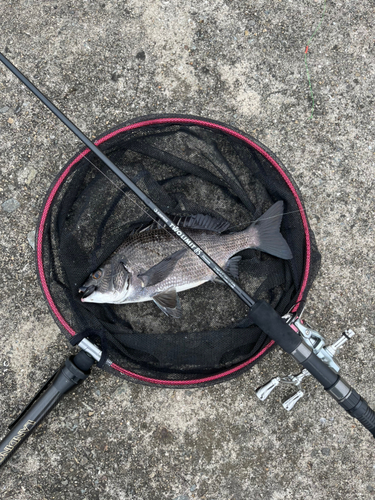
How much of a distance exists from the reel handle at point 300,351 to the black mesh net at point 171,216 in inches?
13.7

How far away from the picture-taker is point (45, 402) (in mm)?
2203

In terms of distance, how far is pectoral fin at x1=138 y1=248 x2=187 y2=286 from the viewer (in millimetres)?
2219

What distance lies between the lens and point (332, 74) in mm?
2625

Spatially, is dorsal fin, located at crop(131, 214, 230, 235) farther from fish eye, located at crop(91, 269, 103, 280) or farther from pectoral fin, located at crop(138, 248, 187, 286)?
fish eye, located at crop(91, 269, 103, 280)

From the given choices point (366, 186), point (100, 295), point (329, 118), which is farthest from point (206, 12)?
point (100, 295)

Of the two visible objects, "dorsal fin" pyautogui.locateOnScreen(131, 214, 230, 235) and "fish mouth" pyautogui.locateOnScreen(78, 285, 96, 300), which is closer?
"fish mouth" pyautogui.locateOnScreen(78, 285, 96, 300)

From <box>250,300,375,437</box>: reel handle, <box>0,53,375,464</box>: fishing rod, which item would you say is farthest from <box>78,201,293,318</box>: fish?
<box>250,300,375,437</box>: reel handle

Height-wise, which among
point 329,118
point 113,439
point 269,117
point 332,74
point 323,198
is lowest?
point 113,439

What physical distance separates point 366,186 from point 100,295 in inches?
75.9

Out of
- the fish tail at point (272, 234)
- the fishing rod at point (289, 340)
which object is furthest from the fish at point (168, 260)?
the fishing rod at point (289, 340)

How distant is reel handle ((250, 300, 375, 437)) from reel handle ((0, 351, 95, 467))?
100cm

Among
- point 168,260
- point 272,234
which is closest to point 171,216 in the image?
point 168,260

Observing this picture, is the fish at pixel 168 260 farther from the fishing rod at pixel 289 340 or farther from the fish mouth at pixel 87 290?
the fishing rod at pixel 289 340

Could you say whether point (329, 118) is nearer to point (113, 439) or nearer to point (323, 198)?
point (323, 198)
